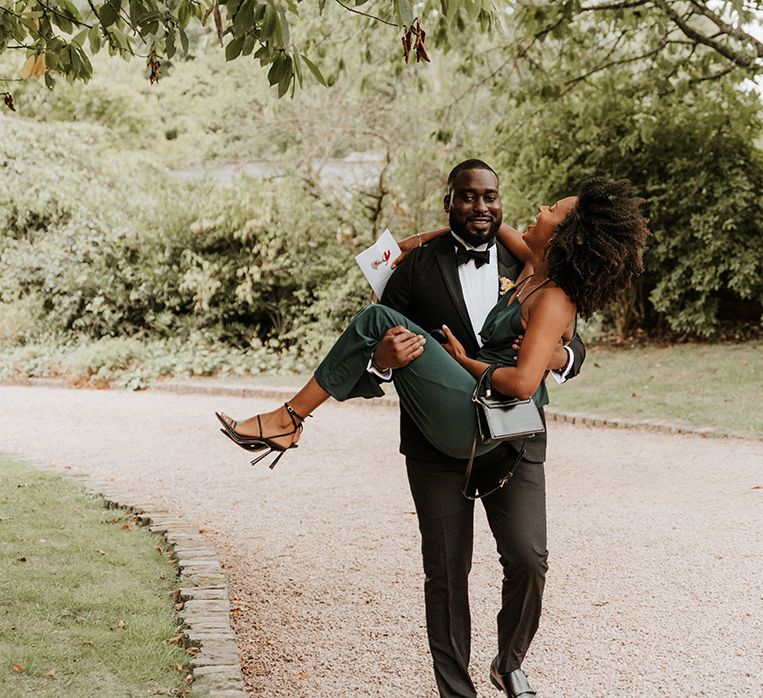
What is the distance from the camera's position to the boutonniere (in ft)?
11.6

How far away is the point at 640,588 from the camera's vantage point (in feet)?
17.9

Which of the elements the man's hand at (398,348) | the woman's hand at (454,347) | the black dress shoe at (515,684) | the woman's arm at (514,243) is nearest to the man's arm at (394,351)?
the man's hand at (398,348)

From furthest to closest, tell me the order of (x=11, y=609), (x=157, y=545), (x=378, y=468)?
(x=378, y=468) < (x=157, y=545) < (x=11, y=609)

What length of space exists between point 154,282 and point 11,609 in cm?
1278

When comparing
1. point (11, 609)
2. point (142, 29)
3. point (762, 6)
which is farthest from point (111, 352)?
point (142, 29)

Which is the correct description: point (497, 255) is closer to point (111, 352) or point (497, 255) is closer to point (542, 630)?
point (542, 630)

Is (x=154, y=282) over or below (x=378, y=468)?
over

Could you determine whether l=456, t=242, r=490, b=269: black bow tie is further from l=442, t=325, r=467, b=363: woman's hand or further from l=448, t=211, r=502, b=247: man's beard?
l=442, t=325, r=467, b=363: woman's hand

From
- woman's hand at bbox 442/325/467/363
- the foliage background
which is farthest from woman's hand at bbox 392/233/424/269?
the foliage background

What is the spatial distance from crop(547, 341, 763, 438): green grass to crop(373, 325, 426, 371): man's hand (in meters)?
7.59

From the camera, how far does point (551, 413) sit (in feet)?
37.5

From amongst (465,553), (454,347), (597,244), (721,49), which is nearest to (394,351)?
(454,347)

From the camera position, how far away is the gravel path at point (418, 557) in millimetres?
4352

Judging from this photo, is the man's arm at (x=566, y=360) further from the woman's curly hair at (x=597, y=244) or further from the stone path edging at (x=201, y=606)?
the stone path edging at (x=201, y=606)
